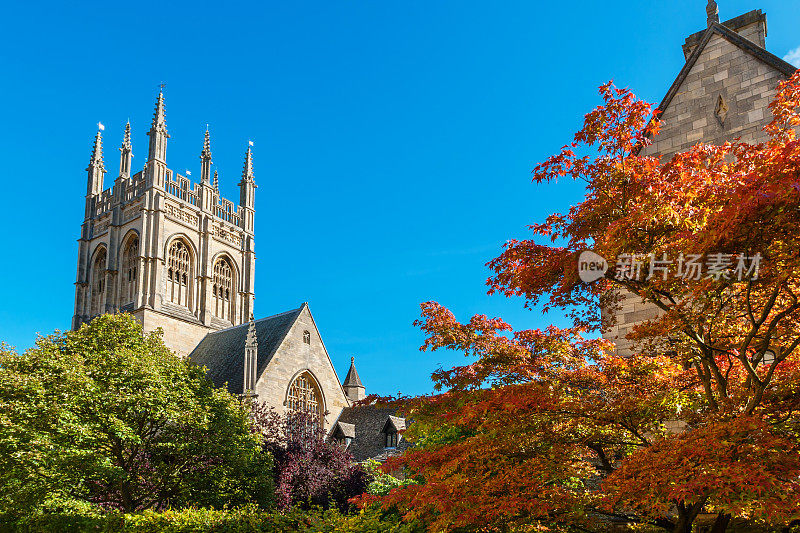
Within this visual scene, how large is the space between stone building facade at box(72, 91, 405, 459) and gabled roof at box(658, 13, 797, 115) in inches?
951

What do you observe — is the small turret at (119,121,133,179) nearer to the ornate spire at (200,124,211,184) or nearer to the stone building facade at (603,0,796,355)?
the ornate spire at (200,124,211,184)

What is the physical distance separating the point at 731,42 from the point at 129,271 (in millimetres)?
42720

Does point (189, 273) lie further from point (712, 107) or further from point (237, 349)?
point (712, 107)

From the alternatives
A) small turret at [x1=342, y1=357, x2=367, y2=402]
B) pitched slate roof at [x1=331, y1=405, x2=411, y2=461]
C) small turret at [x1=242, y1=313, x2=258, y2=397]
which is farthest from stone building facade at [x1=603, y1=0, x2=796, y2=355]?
small turret at [x1=342, y1=357, x2=367, y2=402]

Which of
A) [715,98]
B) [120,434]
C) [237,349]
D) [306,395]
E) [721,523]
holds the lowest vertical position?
[721,523]

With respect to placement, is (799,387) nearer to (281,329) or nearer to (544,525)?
(544,525)

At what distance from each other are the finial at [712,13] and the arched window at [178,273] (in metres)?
39.1

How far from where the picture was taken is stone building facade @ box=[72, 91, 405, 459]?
36250mm

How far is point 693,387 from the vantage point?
32.7 ft

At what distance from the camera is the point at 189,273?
48312 mm

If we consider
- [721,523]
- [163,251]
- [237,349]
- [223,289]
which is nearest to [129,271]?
[163,251]

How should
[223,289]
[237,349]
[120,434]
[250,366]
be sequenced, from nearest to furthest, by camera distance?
[120,434] < [250,366] < [237,349] < [223,289]

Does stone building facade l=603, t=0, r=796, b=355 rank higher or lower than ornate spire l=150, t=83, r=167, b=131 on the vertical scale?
lower

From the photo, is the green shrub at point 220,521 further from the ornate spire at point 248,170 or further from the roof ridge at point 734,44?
the ornate spire at point 248,170
